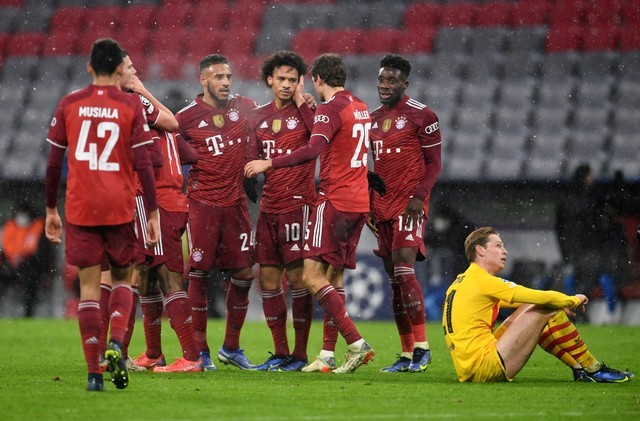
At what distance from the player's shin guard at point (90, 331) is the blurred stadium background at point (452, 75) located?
8916 millimetres

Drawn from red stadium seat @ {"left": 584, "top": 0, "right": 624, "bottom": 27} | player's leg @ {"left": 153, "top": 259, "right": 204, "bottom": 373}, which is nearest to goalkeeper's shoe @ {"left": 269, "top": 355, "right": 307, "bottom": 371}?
player's leg @ {"left": 153, "top": 259, "right": 204, "bottom": 373}

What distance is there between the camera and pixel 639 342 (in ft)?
40.2

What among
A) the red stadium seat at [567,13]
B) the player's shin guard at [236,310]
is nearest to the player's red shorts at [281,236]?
the player's shin guard at [236,310]

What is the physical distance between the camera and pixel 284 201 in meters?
9.17

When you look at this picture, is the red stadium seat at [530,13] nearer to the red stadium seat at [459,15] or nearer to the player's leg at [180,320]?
the red stadium seat at [459,15]

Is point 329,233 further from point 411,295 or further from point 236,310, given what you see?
point 236,310

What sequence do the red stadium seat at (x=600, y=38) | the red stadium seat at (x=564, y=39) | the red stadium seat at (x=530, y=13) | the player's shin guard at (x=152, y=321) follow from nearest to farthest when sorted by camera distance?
the player's shin guard at (x=152, y=321) < the red stadium seat at (x=600, y=38) < the red stadium seat at (x=564, y=39) < the red stadium seat at (x=530, y=13)

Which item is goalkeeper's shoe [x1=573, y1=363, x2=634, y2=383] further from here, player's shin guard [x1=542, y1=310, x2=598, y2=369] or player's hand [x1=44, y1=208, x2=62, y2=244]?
player's hand [x1=44, y1=208, x2=62, y2=244]

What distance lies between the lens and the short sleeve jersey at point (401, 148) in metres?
9.23

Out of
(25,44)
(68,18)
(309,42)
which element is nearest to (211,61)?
(309,42)

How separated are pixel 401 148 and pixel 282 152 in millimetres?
925

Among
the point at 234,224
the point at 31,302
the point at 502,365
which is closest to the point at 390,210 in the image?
the point at 234,224

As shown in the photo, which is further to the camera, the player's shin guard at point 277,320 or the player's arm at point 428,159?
the player's shin guard at point 277,320

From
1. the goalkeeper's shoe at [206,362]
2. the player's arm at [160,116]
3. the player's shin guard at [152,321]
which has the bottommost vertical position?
the goalkeeper's shoe at [206,362]
